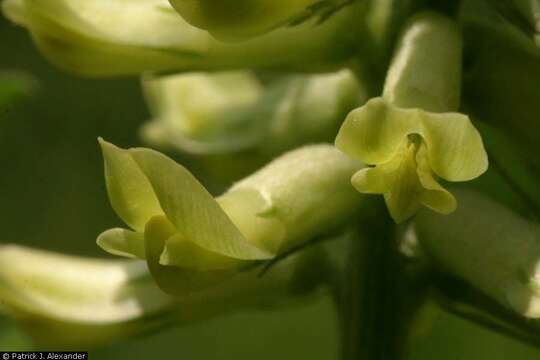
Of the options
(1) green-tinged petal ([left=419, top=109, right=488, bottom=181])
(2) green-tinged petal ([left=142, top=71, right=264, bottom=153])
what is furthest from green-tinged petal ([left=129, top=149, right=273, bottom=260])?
(2) green-tinged petal ([left=142, top=71, right=264, bottom=153])

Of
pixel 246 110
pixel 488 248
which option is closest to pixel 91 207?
pixel 246 110

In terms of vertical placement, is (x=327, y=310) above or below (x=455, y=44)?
below

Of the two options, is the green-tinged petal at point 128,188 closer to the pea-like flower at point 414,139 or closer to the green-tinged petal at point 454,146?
the pea-like flower at point 414,139

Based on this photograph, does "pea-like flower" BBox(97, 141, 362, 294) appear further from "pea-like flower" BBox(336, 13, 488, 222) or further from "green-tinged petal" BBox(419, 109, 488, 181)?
"green-tinged petal" BBox(419, 109, 488, 181)

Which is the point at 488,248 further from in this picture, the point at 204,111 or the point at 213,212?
the point at 204,111

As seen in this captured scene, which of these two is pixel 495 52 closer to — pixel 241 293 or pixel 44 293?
pixel 241 293

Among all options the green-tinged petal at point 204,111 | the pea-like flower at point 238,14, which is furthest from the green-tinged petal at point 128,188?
the green-tinged petal at point 204,111

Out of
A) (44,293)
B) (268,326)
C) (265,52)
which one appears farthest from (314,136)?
(268,326)
